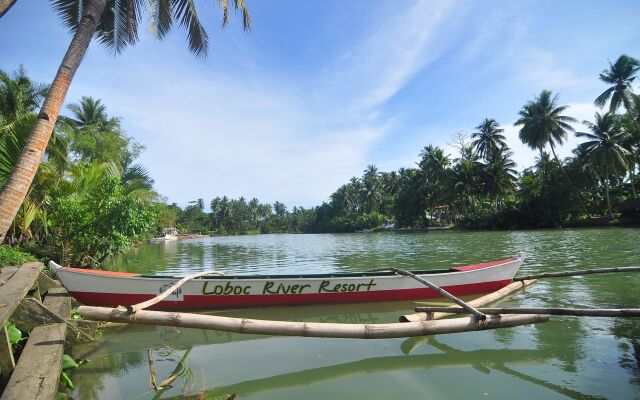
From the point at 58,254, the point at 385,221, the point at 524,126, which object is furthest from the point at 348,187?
the point at 58,254

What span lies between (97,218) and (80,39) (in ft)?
23.9

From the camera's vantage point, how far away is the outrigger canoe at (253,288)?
25.2 feet

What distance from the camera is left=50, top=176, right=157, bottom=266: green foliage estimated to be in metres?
12.1

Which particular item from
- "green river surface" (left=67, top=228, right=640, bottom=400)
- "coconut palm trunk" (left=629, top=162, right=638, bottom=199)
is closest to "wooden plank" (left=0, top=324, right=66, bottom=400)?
"green river surface" (left=67, top=228, right=640, bottom=400)

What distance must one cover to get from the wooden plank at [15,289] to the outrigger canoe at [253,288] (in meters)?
1.74

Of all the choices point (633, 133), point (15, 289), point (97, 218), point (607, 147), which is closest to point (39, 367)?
point (15, 289)

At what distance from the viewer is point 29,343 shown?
4.32 metres

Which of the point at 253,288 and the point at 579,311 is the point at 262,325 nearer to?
the point at 253,288

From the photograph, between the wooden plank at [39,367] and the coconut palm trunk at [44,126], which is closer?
the wooden plank at [39,367]

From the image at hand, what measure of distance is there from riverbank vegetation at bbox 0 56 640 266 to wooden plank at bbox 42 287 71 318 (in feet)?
11.3

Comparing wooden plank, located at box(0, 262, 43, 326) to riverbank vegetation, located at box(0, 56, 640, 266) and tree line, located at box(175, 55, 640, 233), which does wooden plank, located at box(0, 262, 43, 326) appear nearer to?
riverbank vegetation, located at box(0, 56, 640, 266)

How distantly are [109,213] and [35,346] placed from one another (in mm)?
8802

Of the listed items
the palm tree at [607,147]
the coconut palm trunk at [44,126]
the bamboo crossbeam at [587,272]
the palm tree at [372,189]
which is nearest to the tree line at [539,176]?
the palm tree at [607,147]

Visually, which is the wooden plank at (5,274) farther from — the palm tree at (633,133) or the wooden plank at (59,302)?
the palm tree at (633,133)
